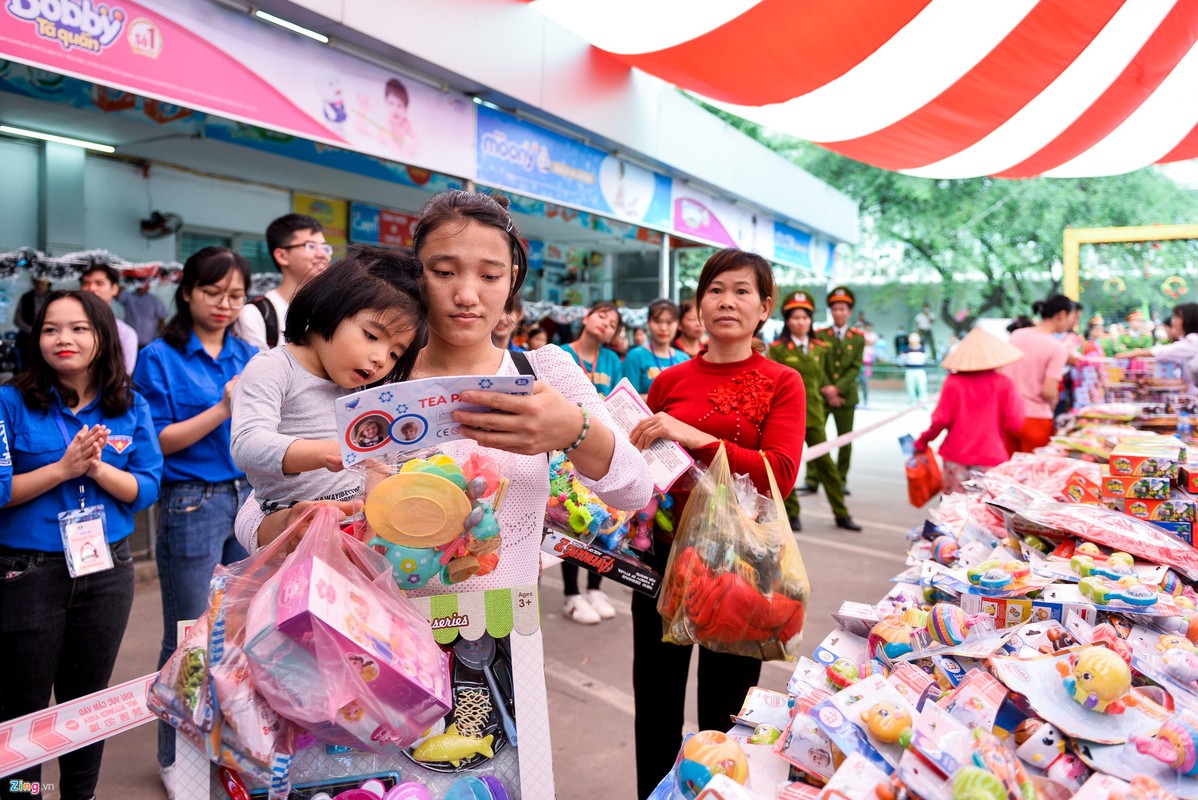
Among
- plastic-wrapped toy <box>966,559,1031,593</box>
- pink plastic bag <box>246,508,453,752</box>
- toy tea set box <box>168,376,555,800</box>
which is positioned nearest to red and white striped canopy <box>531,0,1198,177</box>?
plastic-wrapped toy <box>966,559,1031,593</box>

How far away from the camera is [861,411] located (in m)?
16.4

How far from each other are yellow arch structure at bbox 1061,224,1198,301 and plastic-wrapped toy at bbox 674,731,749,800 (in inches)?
345

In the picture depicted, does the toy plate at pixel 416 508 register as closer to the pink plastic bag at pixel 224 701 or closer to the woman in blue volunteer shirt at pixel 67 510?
the pink plastic bag at pixel 224 701

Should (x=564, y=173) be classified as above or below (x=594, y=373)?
above

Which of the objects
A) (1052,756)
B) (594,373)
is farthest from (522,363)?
(594,373)

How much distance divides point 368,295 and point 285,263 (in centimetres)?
183

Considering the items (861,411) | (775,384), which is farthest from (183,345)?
(861,411)

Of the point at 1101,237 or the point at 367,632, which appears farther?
the point at 1101,237

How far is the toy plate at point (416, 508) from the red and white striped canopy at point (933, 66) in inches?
162

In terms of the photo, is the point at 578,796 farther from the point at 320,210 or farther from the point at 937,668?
the point at 320,210

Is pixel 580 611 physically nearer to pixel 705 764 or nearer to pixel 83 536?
pixel 83 536

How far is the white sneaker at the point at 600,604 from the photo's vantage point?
4.07m

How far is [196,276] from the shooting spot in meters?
2.37

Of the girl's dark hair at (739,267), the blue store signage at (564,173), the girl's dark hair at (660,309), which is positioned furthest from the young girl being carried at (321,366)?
the blue store signage at (564,173)
